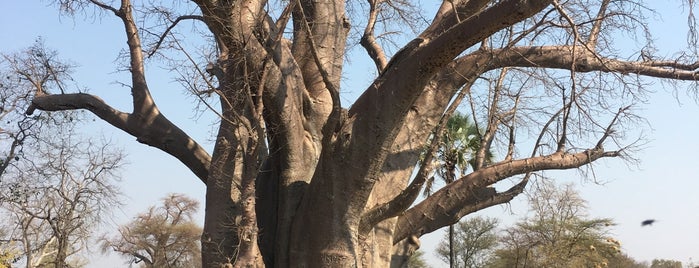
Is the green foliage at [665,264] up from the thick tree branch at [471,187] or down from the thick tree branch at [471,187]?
up

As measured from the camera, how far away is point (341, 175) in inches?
242

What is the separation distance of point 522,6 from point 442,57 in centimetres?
90

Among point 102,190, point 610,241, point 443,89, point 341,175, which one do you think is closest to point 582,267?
point 610,241

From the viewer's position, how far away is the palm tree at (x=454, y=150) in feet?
25.0

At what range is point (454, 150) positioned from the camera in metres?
7.93

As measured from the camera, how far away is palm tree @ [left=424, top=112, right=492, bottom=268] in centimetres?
761

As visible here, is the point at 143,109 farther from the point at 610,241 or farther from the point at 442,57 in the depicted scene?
the point at 610,241

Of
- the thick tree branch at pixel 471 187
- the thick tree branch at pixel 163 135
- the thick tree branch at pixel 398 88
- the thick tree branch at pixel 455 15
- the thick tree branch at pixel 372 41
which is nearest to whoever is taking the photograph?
the thick tree branch at pixel 398 88

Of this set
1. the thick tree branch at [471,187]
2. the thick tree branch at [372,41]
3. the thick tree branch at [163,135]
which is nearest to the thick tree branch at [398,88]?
the thick tree branch at [471,187]

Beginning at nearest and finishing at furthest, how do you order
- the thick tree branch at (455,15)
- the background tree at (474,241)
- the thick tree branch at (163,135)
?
1. the thick tree branch at (455,15)
2. the thick tree branch at (163,135)
3. the background tree at (474,241)

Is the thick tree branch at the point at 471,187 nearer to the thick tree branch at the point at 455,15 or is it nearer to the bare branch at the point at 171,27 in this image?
the thick tree branch at the point at 455,15

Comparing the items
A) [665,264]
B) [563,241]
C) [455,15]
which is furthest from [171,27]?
[665,264]

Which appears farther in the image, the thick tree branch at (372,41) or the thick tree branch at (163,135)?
the thick tree branch at (372,41)

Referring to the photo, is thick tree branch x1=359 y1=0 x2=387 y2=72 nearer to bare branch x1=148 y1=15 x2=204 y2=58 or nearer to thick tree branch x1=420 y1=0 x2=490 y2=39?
thick tree branch x1=420 y1=0 x2=490 y2=39
